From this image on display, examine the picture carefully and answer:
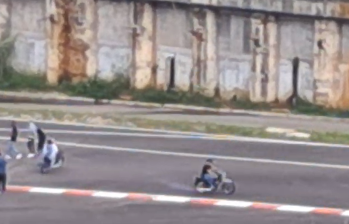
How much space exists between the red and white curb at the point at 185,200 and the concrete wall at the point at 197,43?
12268mm

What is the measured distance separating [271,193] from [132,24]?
47.6ft

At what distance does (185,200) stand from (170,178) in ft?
7.87

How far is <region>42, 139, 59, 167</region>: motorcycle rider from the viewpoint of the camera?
44250 millimetres

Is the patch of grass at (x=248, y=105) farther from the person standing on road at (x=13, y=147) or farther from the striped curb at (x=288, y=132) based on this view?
the person standing on road at (x=13, y=147)

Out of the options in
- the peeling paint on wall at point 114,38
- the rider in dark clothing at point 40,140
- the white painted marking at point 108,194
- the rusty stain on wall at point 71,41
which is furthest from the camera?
the rusty stain on wall at point 71,41

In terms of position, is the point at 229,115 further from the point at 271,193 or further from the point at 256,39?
the point at 271,193

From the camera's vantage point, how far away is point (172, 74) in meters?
55.0

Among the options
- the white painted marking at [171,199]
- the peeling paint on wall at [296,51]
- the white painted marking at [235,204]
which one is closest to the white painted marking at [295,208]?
the white painted marking at [235,204]

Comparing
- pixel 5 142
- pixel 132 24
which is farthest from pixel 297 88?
pixel 5 142

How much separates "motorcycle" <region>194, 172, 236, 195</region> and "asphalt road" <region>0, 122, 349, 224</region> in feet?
0.72

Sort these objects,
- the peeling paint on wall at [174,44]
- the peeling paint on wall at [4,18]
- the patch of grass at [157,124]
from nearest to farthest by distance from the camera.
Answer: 1. the patch of grass at [157,124]
2. the peeling paint on wall at [174,44]
3. the peeling paint on wall at [4,18]

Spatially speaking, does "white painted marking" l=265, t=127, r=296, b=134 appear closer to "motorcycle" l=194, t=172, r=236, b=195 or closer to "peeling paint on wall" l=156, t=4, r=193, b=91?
"peeling paint on wall" l=156, t=4, r=193, b=91

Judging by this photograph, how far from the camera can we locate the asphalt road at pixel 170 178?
4000cm

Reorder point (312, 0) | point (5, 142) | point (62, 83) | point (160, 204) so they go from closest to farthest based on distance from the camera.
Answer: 1. point (160, 204)
2. point (5, 142)
3. point (312, 0)
4. point (62, 83)
